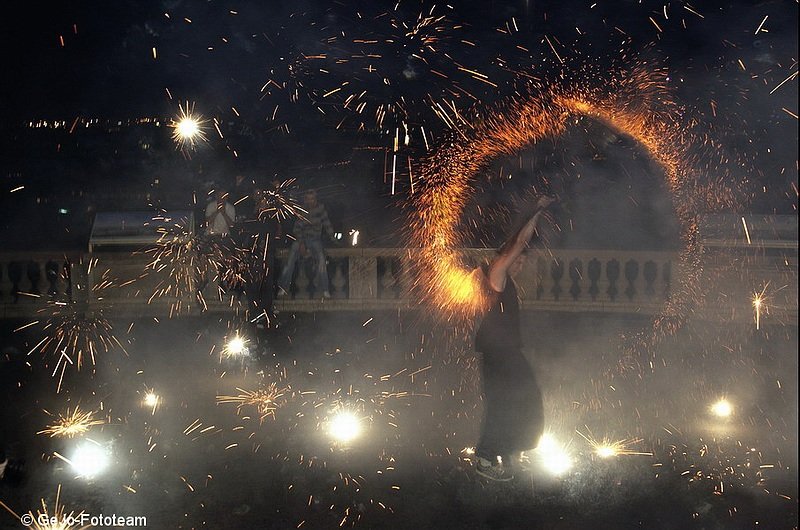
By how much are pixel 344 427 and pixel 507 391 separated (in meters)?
1.45

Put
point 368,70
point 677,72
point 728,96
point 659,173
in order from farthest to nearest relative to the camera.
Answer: point 368,70
point 728,96
point 677,72
point 659,173

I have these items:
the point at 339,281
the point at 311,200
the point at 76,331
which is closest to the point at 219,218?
the point at 311,200

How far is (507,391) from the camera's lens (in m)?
4.58

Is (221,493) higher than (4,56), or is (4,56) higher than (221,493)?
(4,56)

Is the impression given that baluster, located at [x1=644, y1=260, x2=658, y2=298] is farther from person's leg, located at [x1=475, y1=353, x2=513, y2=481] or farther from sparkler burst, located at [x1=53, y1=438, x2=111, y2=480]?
sparkler burst, located at [x1=53, y1=438, x2=111, y2=480]

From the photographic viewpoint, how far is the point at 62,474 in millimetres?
4598

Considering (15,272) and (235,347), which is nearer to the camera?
(235,347)

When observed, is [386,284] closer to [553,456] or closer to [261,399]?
[261,399]

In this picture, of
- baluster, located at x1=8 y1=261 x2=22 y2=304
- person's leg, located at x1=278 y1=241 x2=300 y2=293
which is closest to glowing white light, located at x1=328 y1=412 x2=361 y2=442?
person's leg, located at x1=278 y1=241 x2=300 y2=293

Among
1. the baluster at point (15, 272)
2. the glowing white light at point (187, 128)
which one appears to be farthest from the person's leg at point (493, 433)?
the glowing white light at point (187, 128)

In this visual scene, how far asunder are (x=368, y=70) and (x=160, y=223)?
7.87 metres

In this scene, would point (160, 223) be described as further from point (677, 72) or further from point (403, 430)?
point (677, 72)

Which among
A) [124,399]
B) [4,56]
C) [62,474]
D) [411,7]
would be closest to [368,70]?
[411,7]

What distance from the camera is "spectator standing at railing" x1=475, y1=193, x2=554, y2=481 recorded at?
4.54 m
